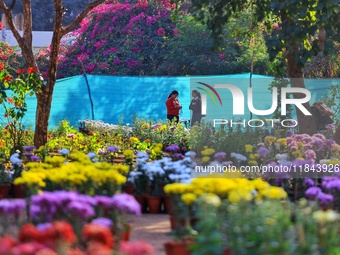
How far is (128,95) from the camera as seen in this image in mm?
20047

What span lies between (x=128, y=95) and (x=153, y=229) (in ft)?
36.4

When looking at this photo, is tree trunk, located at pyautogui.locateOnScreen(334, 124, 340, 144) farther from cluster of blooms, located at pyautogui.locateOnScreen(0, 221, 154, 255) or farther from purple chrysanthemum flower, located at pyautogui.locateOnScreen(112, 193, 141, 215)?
cluster of blooms, located at pyautogui.locateOnScreen(0, 221, 154, 255)

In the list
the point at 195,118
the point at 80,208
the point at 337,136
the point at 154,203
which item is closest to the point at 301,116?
the point at 337,136

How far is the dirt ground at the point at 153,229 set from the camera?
8.29 meters

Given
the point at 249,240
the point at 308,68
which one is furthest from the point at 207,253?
the point at 308,68

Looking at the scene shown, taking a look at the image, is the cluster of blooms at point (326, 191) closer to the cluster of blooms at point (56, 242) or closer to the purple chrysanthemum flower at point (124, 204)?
the purple chrysanthemum flower at point (124, 204)

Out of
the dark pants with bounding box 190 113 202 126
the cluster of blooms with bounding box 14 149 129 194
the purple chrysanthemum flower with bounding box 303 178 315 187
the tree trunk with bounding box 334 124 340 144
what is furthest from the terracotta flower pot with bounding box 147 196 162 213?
the dark pants with bounding box 190 113 202 126

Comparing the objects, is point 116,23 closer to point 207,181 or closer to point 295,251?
point 207,181

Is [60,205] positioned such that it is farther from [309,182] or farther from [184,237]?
[309,182]

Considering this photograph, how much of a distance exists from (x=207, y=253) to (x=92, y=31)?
22.9 m

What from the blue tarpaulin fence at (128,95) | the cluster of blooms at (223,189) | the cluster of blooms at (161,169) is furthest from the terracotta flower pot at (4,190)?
the blue tarpaulin fence at (128,95)

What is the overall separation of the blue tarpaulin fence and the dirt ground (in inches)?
375

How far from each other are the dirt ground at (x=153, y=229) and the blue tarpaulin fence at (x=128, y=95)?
9518 millimetres

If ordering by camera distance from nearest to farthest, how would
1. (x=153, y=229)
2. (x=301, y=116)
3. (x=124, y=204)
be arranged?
1. (x=124, y=204)
2. (x=153, y=229)
3. (x=301, y=116)
